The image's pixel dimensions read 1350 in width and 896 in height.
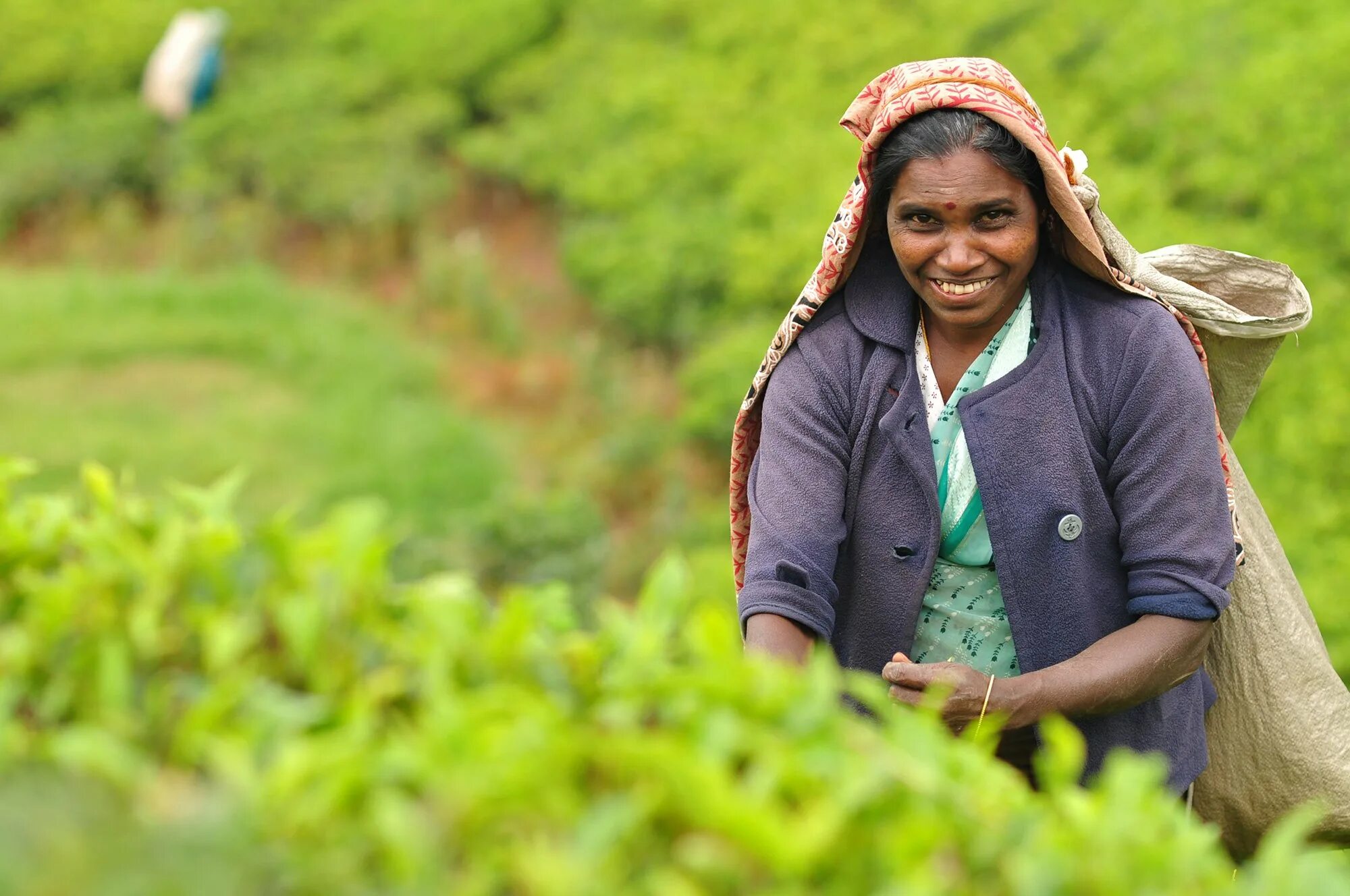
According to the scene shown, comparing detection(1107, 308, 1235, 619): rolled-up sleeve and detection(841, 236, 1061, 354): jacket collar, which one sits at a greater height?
detection(841, 236, 1061, 354): jacket collar

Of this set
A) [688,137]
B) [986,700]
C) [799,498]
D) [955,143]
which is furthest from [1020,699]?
[688,137]

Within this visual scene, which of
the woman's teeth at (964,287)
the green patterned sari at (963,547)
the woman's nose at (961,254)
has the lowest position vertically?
the green patterned sari at (963,547)

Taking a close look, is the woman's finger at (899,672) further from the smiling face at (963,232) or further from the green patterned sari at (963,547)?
the smiling face at (963,232)

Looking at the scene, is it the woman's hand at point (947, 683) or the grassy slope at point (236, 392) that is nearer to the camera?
the woman's hand at point (947, 683)

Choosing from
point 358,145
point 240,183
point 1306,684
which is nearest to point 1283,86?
point 1306,684

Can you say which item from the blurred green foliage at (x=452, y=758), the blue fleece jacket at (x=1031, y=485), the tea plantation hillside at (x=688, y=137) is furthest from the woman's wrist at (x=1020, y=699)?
the tea plantation hillside at (x=688, y=137)

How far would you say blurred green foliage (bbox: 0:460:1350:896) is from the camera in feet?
3.22

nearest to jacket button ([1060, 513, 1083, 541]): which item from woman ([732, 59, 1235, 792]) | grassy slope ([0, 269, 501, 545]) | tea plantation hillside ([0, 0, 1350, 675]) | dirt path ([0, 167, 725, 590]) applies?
woman ([732, 59, 1235, 792])

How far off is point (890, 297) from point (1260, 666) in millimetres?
738

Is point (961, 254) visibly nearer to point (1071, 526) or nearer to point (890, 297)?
point (890, 297)

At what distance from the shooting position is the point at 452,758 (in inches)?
40.3

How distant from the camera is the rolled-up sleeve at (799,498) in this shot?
1910 mm

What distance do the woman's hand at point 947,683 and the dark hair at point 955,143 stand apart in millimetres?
612

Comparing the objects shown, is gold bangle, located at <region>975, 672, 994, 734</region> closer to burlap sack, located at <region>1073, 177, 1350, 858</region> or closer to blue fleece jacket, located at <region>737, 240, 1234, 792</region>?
blue fleece jacket, located at <region>737, 240, 1234, 792</region>
